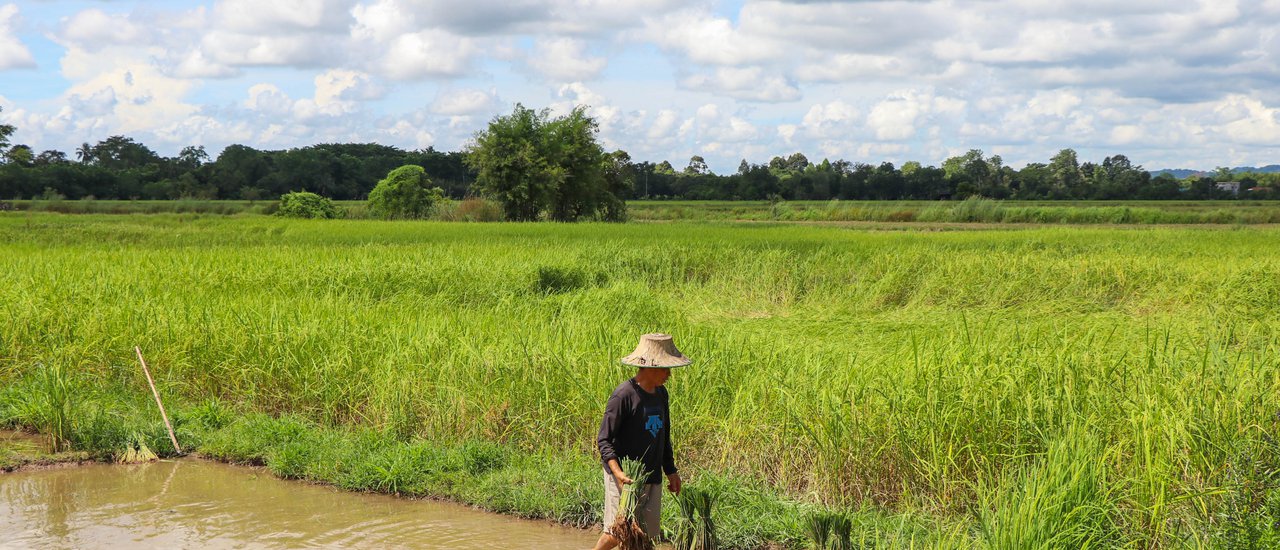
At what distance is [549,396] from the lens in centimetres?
720

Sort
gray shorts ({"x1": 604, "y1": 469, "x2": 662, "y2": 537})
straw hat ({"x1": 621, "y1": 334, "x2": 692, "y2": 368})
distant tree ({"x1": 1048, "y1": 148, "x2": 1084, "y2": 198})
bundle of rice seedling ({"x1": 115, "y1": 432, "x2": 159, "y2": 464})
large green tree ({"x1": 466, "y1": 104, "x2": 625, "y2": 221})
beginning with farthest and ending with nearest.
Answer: distant tree ({"x1": 1048, "y1": 148, "x2": 1084, "y2": 198}) → large green tree ({"x1": 466, "y1": 104, "x2": 625, "y2": 221}) → bundle of rice seedling ({"x1": 115, "y1": 432, "x2": 159, "y2": 464}) → gray shorts ({"x1": 604, "y1": 469, "x2": 662, "y2": 537}) → straw hat ({"x1": 621, "y1": 334, "x2": 692, "y2": 368})

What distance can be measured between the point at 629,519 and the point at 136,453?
4.57 meters

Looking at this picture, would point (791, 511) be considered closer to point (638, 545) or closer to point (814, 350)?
point (638, 545)

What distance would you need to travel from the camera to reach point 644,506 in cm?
487

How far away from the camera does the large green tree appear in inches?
1476

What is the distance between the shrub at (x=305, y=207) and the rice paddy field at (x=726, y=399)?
29.7 meters

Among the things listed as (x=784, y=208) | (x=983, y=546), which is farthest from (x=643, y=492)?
(x=784, y=208)

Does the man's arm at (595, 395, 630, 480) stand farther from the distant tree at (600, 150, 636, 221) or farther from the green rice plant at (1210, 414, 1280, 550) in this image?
the distant tree at (600, 150, 636, 221)

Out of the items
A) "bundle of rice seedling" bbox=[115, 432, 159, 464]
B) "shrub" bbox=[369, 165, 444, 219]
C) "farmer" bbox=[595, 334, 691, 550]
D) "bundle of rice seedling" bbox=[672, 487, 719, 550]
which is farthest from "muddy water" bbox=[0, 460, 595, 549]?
"shrub" bbox=[369, 165, 444, 219]

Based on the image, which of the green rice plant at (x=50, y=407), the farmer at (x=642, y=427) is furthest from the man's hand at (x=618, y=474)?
the green rice plant at (x=50, y=407)

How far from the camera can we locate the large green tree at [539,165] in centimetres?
3750

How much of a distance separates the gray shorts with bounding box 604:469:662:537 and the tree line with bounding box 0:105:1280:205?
32.8 metres

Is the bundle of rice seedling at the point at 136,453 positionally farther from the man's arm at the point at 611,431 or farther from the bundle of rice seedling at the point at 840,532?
the bundle of rice seedling at the point at 840,532

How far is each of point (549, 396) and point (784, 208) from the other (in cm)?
5106
